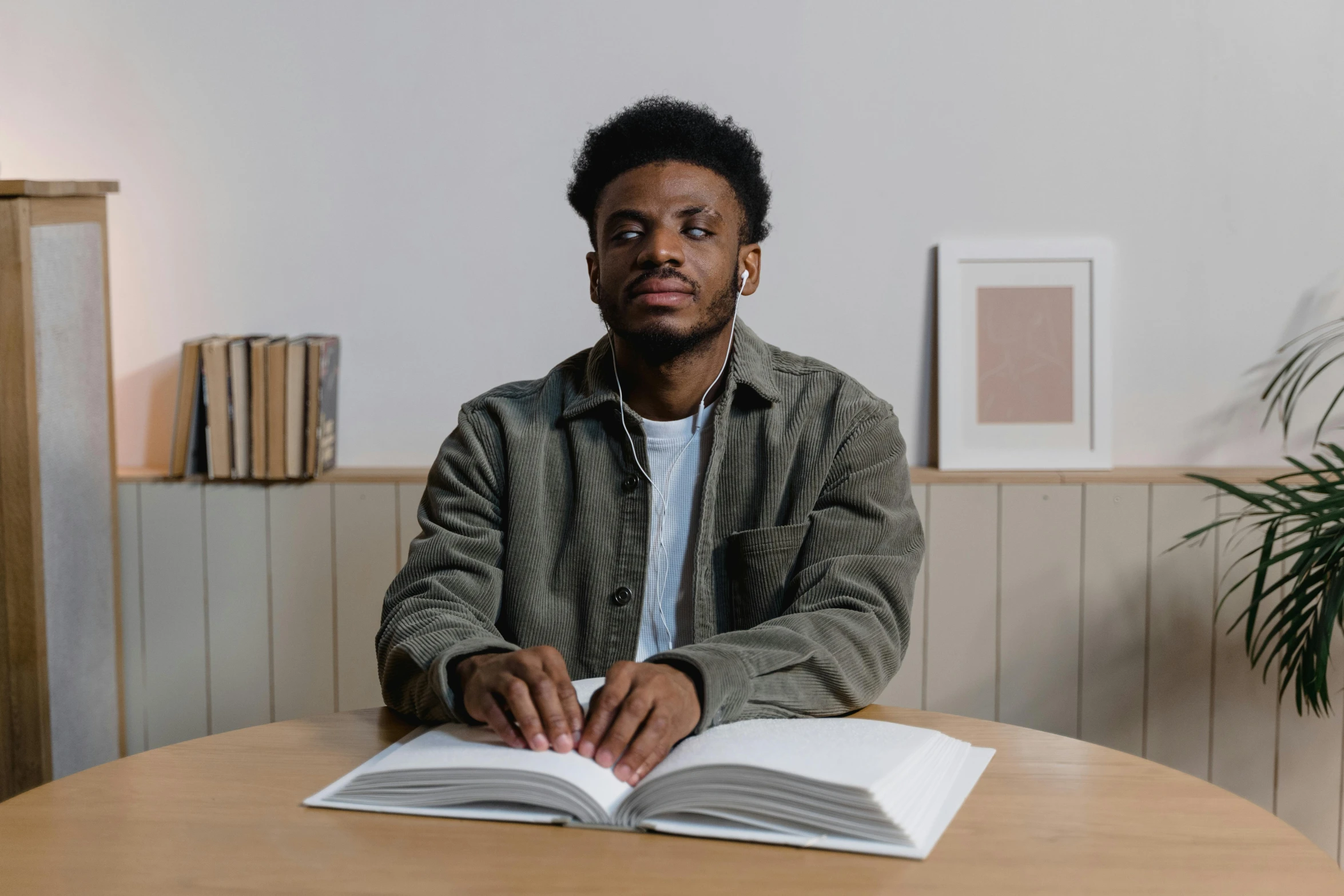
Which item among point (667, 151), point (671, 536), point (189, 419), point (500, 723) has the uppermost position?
point (667, 151)

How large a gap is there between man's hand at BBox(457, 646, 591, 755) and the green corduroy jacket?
0.62 feet

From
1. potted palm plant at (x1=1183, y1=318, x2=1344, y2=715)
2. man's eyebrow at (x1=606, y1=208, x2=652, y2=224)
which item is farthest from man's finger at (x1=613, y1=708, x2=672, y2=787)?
potted palm plant at (x1=1183, y1=318, x2=1344, y2=715)

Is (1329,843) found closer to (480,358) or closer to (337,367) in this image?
(480,358)

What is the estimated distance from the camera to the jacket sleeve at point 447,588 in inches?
47.1

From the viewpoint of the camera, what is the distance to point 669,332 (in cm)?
146

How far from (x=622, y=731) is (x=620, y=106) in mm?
1550

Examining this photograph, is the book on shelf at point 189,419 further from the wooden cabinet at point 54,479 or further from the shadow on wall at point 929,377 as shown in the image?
the shadow on wall at point 929,377

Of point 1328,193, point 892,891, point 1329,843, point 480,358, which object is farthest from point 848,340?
point 892,891

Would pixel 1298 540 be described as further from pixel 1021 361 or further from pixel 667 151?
pixel 667 151

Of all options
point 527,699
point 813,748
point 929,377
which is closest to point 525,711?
point 527,699

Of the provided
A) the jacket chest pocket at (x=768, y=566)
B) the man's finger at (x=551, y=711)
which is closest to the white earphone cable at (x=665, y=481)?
the jacket chest pocket at (x=768, y=566)

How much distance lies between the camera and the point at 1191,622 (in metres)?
2.20

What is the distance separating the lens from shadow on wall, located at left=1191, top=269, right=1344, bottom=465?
2.22 metres

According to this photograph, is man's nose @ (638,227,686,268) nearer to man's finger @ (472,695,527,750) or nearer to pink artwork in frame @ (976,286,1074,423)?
man's finger @ (472,695,527,750)
